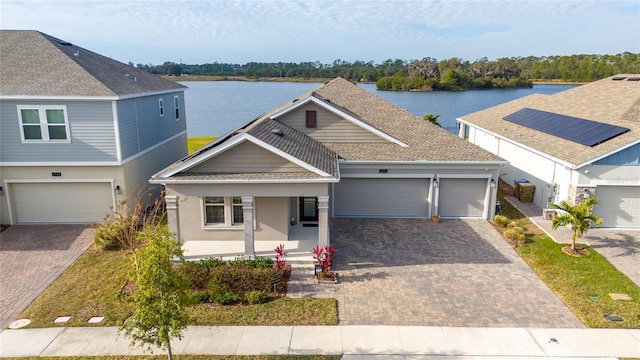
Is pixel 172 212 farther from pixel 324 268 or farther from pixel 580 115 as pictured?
pixel 580 115

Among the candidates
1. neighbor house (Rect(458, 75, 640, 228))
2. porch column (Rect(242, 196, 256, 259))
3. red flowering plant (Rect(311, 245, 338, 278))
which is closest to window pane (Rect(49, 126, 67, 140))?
porch column (Rect(242, 196, 256, 259))

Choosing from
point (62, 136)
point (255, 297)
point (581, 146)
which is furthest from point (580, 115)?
point (62, 136)

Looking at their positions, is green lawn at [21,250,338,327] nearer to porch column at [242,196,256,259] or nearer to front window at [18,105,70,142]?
porch column at [242,196,256,259]

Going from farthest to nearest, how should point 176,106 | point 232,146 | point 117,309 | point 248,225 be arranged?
point 176,106 → point 248,225 → point 232,146 → point 117,309

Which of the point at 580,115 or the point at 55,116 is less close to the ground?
the point at 55,116

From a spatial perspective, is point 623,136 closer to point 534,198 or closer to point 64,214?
point 534,198

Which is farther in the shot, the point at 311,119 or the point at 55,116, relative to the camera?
the point at 311,119

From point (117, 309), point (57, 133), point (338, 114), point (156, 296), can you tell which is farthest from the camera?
point (338, 114)

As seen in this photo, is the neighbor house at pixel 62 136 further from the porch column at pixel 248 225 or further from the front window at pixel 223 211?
the porch column at pixel 248 225
